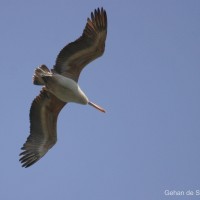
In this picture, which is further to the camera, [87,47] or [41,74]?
[41,74]

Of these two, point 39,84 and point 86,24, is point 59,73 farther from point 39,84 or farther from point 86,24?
point 86,24

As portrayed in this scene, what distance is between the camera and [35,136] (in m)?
10.9

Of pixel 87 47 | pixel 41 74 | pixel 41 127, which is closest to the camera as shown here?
pixel 87 47

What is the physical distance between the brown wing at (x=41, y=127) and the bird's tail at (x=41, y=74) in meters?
0.57

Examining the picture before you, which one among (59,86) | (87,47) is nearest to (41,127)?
(59,86)

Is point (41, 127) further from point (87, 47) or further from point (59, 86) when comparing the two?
point (87, 47)

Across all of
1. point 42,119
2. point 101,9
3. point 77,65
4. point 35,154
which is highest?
point 101,9

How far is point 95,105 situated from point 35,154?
5.34 ft

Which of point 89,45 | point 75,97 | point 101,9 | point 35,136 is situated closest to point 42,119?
point 35,136

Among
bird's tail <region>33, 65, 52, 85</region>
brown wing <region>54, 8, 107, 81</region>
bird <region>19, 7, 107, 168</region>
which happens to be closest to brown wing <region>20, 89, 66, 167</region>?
bird <region>19, 7, 107, 168</region>

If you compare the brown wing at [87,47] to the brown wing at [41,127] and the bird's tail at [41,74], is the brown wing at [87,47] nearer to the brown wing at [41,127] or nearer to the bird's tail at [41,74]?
the bird's tail at [41,74]

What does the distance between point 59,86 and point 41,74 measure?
0.42m

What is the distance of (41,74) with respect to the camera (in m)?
10.0

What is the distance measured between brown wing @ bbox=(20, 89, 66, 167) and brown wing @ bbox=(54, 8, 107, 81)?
2.74ft
